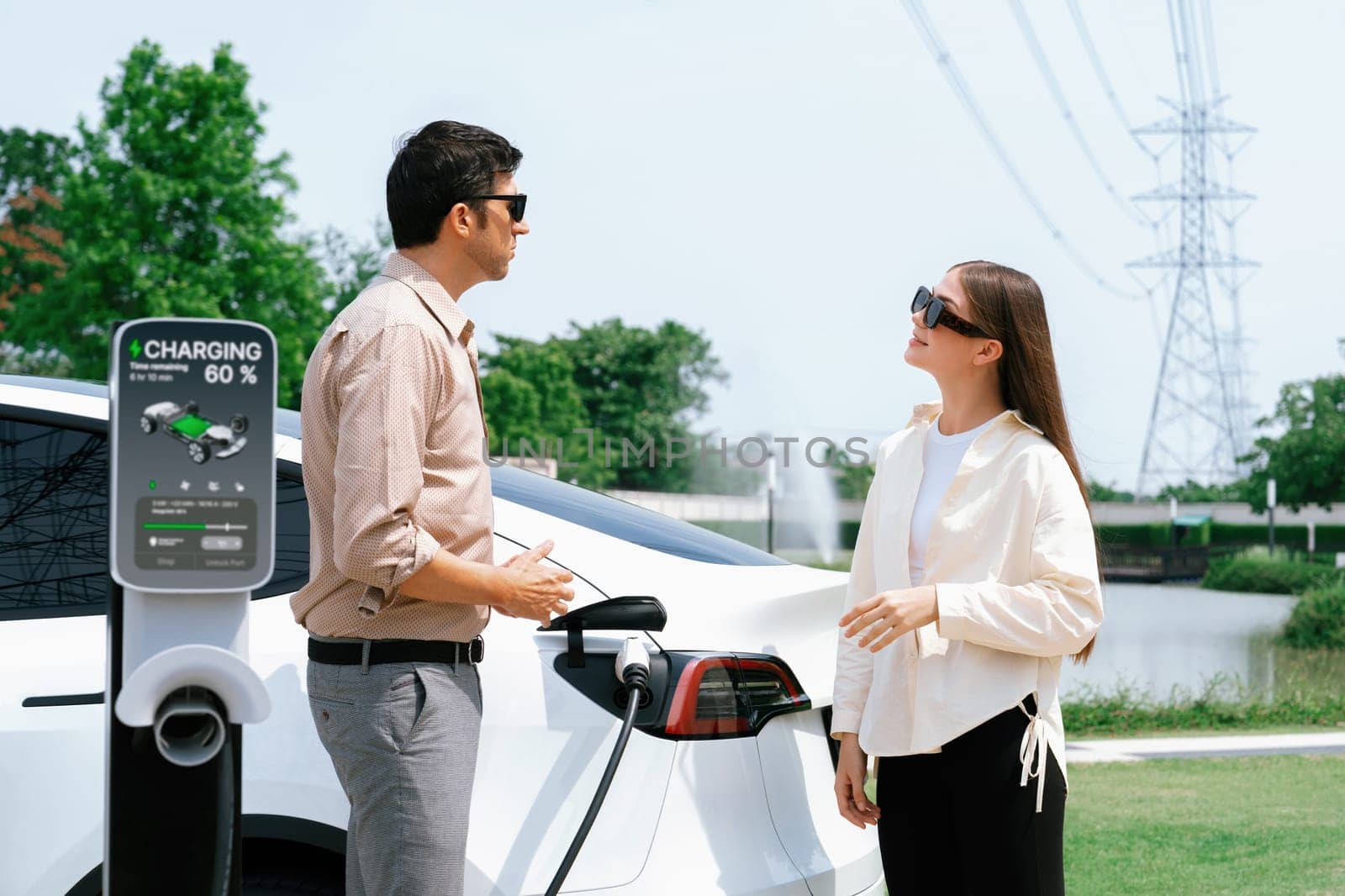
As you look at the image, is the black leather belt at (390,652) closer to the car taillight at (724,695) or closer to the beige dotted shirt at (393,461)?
the beige dotted shirt at (393,461)

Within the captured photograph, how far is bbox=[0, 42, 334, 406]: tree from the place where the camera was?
30.7 m

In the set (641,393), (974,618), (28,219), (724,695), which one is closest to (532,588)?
(724,695)

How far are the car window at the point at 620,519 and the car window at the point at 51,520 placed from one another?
2.59 feet

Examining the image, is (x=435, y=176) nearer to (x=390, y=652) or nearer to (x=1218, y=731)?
(x=390, y=652)

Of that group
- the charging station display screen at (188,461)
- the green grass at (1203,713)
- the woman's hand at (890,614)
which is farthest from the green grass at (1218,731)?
the charging station display screen at (188,461)

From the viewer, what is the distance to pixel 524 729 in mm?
2449

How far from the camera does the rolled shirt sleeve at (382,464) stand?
6.92 feet

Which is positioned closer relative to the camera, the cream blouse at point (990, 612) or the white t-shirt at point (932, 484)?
the cream blouse at point (990, 612)

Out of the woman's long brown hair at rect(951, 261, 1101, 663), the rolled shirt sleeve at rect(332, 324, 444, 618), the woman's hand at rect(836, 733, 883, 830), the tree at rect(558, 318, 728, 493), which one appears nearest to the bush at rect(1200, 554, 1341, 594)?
the woman's long brown hair at rect(951, 261, 1101, 663)

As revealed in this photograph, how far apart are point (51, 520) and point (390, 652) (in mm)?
912

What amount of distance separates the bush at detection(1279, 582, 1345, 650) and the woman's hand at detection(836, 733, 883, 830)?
18553mm

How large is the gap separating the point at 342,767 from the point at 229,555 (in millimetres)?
618

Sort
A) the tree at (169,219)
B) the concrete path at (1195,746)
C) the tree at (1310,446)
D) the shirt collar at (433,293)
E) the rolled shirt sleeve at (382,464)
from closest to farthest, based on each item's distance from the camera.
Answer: the rolled shirt sleeve at (382,464)
the shirt collar at (433,293)
the concrete path at (1195,746)
the tree at (169,219)
the tree at (1310,446)

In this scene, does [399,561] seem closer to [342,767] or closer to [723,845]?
[342,767]
